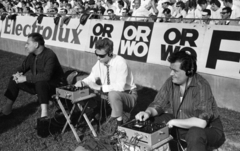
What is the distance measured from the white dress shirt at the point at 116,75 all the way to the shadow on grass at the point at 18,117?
1486 millimetres

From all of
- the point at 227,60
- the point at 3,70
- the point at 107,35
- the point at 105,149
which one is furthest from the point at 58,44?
the point at 105,149

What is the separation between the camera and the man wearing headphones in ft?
10.8

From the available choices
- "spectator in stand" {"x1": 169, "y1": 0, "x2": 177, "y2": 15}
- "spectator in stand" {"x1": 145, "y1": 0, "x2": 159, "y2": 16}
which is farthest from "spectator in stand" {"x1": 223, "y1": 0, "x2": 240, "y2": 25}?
"spectator in stand" {"x1": 145, "y1": 0, "x2": 159, "y2": 16}

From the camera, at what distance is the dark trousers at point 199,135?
3051 mm

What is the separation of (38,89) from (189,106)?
271 cm

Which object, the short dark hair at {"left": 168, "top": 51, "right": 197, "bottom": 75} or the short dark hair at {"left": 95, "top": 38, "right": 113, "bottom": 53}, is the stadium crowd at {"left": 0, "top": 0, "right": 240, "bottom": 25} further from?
the short dark hair at {"left": 168, "top": 51, "right": 197, "bottom": 75}

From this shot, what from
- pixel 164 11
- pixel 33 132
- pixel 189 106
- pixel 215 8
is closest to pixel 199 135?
pixel 189 106

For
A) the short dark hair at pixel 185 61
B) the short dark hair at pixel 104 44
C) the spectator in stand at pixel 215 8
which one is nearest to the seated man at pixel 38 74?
the short dark hair at pixel 104 44

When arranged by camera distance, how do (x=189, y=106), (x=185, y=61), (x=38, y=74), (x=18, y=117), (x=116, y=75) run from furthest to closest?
(x=18, y=117), (x=38, y=74), (x=116, y=75), (x=189, y=106), (x=185, y=61)

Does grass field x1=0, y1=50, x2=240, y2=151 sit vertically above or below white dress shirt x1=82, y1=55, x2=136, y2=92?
below

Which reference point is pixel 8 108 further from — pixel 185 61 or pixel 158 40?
pixel 185 61

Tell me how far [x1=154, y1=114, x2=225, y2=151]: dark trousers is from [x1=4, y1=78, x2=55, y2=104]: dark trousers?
217 centimetres

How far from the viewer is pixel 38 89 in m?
5.14

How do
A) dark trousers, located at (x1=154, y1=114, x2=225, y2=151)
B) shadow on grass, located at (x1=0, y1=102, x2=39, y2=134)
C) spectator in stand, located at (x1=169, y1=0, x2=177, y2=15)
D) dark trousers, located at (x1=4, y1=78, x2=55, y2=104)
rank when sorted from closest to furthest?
dark trousers, located at (x1=154, y1=114, x2=225, y2=151), dark trousers, located at (x1=4, y1=78, x2=55, y2=104), shadow on grass, located at (x1=0, y1=102, x2=39, y2=134), spectator in stand, located at (x1=169, y1=0, x2=177, y2=15)
